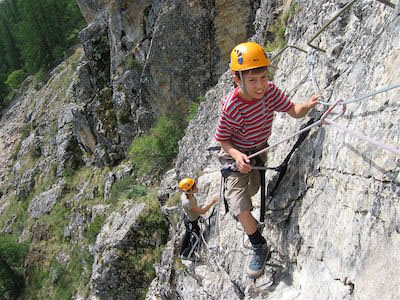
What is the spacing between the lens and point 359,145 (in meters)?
3.23

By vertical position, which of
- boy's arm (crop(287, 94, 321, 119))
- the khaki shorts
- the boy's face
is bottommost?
the khaki shorts

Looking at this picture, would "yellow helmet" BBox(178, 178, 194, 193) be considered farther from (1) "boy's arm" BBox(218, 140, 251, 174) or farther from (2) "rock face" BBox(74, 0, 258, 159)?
(2) "rock face" BBox(74, 0, 258, 159)

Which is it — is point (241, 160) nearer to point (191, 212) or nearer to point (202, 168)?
point (191, 212)

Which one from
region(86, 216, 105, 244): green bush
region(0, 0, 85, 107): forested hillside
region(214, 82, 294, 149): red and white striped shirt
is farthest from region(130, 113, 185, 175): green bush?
region(0, 0, 85, 107): forested hillside

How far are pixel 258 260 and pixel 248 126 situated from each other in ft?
5.61

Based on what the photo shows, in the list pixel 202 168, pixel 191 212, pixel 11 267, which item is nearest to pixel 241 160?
pixel 191 212

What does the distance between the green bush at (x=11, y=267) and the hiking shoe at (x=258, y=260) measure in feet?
94.8

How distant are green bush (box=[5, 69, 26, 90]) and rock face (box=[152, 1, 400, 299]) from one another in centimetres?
6406

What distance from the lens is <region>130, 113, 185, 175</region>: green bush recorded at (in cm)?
1744

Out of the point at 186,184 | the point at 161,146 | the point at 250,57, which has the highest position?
the point at 250,57

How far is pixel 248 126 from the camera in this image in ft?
14.1

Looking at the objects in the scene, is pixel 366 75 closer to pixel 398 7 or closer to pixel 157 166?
pixel 398 7

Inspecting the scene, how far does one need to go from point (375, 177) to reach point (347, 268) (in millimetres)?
889

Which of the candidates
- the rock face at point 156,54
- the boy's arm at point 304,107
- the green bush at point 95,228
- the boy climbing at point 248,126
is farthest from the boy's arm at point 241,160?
the green bush at point 95,228
